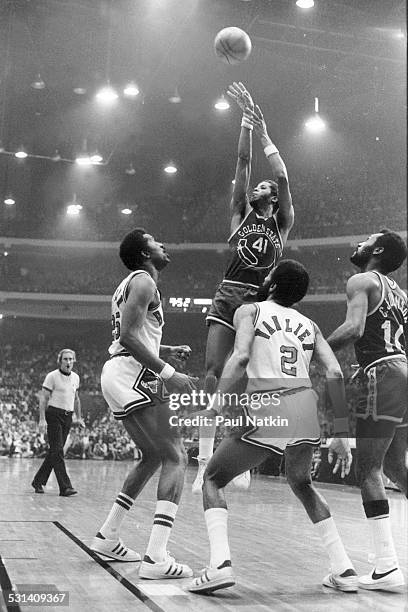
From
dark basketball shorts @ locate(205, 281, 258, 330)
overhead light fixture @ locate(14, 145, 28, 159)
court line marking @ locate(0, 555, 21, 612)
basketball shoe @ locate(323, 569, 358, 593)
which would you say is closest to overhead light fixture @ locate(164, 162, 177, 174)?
overhead light fixture @ locate(14, 145, 28, 159)

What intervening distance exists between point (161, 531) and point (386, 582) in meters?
1.02

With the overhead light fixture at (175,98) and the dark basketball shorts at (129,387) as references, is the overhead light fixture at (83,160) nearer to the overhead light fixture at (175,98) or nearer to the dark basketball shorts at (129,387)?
the overhead light fixture at (175,98)

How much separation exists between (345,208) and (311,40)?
4.20 m

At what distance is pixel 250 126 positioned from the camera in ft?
14.2

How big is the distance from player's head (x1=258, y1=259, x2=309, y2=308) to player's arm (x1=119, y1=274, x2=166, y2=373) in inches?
24.3

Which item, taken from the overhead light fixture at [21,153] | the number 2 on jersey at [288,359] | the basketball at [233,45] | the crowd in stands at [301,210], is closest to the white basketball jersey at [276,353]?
the number 2 on jersey at [288,359]

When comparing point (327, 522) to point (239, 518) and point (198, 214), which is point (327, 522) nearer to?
point (239, 518)

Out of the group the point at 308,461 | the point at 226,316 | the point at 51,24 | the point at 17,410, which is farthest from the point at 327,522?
the point at 17,410

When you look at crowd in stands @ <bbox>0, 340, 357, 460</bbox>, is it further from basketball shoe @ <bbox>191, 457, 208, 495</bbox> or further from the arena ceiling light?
basketball shoe @ <bbox>191, 457, 208, 495</bbox>

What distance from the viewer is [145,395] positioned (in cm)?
343

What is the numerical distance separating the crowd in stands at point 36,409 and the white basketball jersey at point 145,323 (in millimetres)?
8204

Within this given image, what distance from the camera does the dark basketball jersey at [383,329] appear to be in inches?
133

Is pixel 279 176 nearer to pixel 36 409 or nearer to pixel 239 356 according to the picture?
pixel 239 356

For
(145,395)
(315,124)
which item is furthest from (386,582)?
(315,124)
